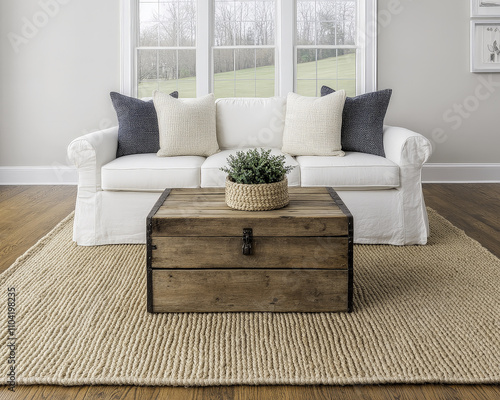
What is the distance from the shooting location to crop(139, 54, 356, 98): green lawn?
5.24m

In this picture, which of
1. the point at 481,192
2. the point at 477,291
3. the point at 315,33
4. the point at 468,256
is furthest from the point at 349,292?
the point at 315,33

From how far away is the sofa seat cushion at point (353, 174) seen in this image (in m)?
3.27

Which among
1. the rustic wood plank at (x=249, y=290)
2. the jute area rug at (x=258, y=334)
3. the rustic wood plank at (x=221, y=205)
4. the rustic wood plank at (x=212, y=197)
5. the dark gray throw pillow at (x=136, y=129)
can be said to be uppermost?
the dark gray throw pillow at (x=136, y=129)

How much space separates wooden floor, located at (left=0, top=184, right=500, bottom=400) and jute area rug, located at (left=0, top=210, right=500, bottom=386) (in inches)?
1.3

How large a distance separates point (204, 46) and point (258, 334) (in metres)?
3.67

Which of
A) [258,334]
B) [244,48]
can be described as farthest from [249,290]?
[244,48]

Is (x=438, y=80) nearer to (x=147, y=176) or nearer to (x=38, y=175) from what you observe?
(x=147, y=176)

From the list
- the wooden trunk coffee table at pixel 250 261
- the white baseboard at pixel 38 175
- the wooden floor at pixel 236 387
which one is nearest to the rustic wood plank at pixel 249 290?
the wooden trunk coffee table at pixel 250 261

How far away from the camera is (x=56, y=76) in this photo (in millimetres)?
5176

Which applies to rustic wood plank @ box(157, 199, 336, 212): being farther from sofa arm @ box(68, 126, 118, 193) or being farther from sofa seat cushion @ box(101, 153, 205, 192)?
sofa arm @ box(68, 126, 118, 193)

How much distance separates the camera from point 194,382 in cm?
174

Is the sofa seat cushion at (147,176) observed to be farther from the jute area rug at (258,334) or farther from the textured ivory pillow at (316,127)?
the textured ivory pillow at (316,127)

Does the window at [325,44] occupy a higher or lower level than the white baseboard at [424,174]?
higher

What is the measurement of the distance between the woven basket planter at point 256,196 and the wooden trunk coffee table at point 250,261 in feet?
0.12
